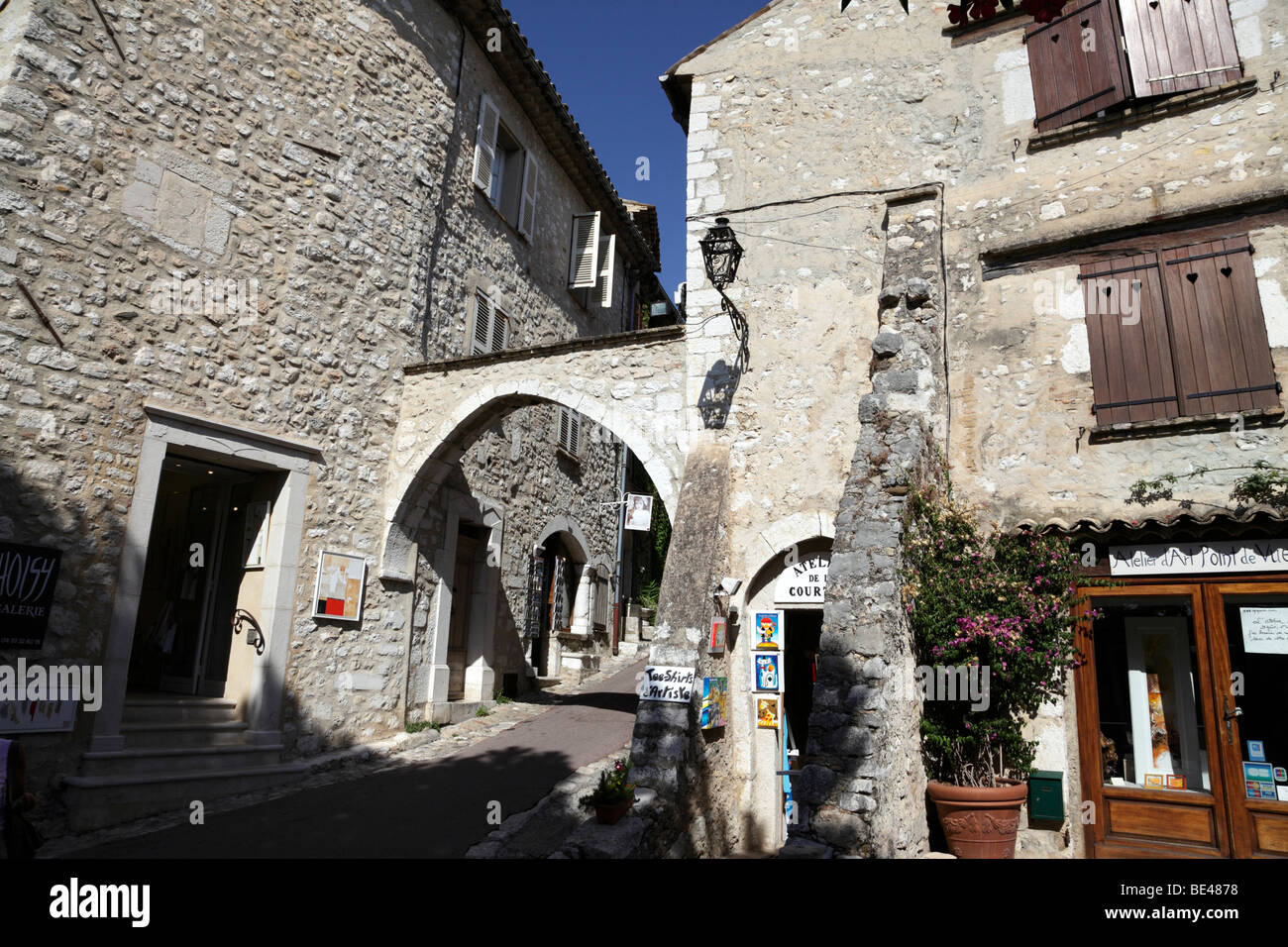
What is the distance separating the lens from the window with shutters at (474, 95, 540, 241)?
1078 centimetres

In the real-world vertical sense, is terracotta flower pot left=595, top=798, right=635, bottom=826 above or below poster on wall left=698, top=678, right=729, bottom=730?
below

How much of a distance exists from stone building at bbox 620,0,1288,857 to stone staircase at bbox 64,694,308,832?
12.4 feet

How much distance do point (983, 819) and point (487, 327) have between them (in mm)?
8488

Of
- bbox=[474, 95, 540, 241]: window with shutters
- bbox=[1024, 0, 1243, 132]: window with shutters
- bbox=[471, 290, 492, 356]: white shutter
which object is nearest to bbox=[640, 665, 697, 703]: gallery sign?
bbox=[1024, 0, 1243, 132]: window with shutters

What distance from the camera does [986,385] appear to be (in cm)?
629

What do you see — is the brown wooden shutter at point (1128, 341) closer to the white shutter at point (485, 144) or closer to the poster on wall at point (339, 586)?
the poster on wall at point (339, 586)

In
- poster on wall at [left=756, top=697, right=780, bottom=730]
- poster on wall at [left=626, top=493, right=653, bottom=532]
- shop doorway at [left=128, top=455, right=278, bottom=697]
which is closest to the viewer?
poster on wall at [left=756, top=697, right=780, bottom=730]

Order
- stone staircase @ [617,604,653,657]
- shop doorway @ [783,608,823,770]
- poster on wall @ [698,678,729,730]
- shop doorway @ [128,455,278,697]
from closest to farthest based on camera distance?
poster on wall @ [698,678,729,730], shop doorway @ [783,608,823,770], shop doorway @ [128,455,278,697], stone staircase @ [617,604,653,657]

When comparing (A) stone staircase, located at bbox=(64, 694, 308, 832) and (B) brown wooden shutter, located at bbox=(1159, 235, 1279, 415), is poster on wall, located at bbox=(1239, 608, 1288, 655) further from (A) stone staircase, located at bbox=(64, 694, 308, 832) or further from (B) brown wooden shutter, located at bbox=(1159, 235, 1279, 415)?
(A) stone staircase, located at bbox=(64, 694, 308, 832)

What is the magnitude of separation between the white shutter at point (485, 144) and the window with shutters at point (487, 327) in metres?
1.55

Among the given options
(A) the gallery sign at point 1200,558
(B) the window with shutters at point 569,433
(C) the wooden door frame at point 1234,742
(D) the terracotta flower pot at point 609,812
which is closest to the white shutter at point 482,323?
(B) the window with shutters at point 569,433

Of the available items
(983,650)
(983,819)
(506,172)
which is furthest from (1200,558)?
(506,172)

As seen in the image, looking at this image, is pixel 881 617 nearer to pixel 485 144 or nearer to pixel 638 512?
pixel 485 144

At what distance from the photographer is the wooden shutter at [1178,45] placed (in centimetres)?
595
